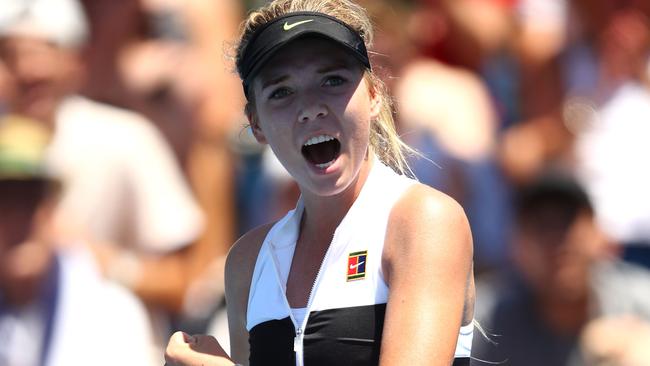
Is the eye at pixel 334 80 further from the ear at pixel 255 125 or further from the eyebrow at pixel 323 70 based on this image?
the ear at pixel 255 125

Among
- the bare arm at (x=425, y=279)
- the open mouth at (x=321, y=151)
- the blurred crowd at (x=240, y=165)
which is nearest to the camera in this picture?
the bare arm at (x=425, y=279)

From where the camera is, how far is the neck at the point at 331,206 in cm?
309

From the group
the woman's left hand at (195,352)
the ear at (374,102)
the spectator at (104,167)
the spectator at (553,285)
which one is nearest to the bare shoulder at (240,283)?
the woman's left hand at (195,352)

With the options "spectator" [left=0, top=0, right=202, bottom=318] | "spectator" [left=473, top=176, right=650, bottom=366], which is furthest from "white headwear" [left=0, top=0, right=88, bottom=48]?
"spectator" [left=473, top=176, right=650, bottom=366]

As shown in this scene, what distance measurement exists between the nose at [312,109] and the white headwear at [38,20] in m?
3.02

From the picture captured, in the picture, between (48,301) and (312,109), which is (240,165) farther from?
(312,109)

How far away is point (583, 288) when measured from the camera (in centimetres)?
530

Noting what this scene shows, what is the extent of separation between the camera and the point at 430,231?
9.27ft

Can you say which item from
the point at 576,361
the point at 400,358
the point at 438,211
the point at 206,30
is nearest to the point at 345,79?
the point at 438,211

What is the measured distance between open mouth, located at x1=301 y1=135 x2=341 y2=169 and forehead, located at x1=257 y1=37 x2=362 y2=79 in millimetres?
165

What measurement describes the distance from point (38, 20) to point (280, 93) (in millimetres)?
3007

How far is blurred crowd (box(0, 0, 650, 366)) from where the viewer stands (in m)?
5.09

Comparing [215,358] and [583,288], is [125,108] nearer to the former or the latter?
[583,288]

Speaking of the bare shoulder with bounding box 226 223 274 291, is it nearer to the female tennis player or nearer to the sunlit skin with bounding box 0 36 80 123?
the female tennis player
